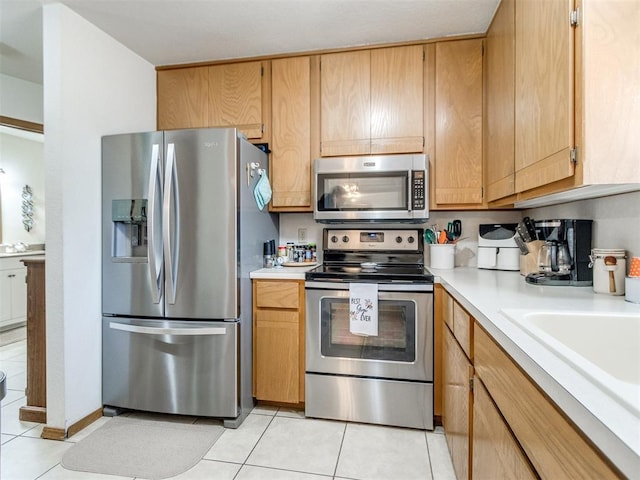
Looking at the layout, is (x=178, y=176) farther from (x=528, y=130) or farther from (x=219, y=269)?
(x=528, y=130)

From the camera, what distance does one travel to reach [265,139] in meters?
2.54

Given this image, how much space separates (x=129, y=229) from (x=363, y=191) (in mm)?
1514

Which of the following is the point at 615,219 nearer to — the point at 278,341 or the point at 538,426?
the point at 538,426

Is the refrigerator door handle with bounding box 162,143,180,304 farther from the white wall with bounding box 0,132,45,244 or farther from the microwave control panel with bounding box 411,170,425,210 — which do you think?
the white wall with bounding box 0,132,45,244

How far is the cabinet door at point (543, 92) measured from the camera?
45.9 inches

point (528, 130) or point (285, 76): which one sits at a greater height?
point (285, 76)

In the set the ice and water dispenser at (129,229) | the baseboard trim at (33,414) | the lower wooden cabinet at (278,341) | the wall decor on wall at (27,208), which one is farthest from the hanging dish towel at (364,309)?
the wall decor on wall at (27,208)

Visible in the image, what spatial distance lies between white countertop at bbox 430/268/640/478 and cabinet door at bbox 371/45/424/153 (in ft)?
3.63

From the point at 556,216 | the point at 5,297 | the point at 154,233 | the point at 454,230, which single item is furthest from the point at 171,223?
the point at 5,297

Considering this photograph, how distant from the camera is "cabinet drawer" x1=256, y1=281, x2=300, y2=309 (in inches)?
84.7

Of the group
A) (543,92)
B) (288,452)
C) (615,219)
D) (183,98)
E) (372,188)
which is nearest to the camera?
(543,92)

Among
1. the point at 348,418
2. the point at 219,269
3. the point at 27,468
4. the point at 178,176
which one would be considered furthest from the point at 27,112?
the point at 348,418

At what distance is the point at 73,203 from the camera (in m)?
1.96

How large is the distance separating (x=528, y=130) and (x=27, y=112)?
13.1 feet
